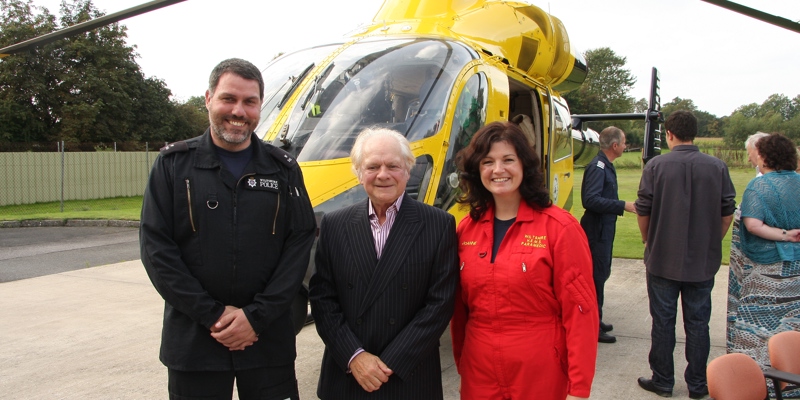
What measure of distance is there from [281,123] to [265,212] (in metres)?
1.76

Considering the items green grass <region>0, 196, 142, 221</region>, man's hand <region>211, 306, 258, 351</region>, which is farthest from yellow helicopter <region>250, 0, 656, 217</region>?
green grass <region>0, 196, 142, 221</region>

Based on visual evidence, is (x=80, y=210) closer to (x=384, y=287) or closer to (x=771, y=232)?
(x=384, y=287)

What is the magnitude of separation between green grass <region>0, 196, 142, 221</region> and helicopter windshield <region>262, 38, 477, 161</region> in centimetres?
1133

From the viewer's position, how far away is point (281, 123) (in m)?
4.02

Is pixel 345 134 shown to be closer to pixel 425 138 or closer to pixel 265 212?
pixel 425 138

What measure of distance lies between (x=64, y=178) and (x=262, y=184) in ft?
66.0

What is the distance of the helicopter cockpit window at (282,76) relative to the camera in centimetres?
418

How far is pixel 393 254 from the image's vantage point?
7.48ft

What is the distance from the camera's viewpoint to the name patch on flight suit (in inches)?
93.0

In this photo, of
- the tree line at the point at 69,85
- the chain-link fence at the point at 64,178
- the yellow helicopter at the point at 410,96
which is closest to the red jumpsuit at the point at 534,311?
the yellow helicopter at the point at 410,96

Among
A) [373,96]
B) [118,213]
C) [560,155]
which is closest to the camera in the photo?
[373,96]

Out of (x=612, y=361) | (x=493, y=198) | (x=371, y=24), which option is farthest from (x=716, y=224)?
(x=371, y=24)

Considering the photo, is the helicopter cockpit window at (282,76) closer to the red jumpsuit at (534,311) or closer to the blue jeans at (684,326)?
the red jumpsuit at (534,311)

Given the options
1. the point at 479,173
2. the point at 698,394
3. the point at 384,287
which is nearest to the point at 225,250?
the point at 384,287
